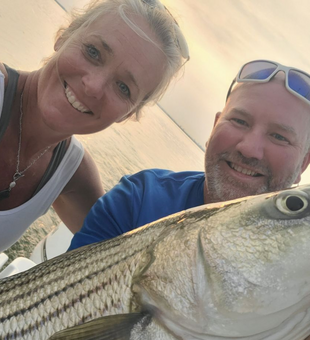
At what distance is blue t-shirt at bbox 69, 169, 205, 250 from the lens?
2.52 meters

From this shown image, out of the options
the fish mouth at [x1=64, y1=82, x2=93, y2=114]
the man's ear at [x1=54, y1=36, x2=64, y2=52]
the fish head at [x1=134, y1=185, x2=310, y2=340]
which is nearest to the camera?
the fish head at [x1=134, y1=185, x2=310, y2=340]

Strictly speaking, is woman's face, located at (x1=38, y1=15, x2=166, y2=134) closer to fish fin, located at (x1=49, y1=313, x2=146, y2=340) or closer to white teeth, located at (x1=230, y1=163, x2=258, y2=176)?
white teeth, located at (x1=230, y1=163, x2=258, y2=176)

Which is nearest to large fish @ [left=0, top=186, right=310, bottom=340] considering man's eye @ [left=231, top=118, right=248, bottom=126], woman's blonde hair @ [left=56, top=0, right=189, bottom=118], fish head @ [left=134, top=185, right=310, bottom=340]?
fish head @ [left=134, top=185, right=310, bottom=340]

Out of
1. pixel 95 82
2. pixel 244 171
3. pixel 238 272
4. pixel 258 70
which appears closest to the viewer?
pixel 238 272

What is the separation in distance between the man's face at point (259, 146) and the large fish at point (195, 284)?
129 centimetres

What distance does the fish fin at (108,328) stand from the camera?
1314mm

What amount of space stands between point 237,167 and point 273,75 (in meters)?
1.08

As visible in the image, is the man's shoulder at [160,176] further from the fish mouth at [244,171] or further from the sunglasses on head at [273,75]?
the sunglasses on head at [273,75]

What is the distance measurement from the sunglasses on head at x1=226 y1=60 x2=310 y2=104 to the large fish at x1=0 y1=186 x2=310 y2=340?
1967mm

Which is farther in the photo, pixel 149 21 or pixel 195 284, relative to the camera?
pixel 149 21

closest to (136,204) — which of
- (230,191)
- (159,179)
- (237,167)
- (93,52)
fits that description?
(159,179)

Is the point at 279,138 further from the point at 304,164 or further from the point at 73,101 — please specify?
the point at 73,101

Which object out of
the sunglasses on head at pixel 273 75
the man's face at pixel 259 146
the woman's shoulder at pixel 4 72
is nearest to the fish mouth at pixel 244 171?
the man's face at pixel 259 146

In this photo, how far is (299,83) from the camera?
2998mm
